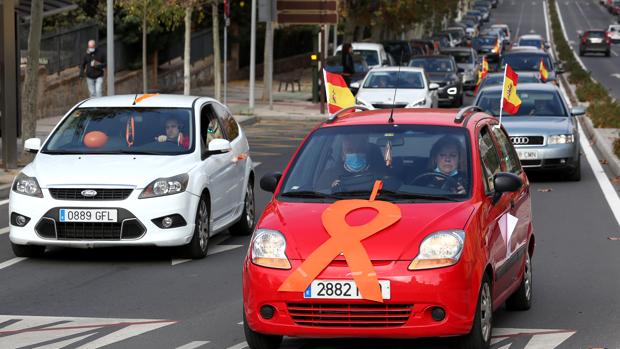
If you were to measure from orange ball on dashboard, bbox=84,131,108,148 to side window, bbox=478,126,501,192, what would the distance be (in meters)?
4.98

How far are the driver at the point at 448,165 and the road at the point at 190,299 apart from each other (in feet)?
3.18

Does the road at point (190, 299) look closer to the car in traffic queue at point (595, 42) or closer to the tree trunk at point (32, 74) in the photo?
the tree trunk at point (32, 74)

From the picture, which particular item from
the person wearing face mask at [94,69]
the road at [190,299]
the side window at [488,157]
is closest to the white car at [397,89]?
the person wearing face mask at [94,69]

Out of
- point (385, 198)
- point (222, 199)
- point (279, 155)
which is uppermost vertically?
point (385, 198)

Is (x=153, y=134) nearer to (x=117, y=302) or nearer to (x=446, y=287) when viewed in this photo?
(x=117, y=302)

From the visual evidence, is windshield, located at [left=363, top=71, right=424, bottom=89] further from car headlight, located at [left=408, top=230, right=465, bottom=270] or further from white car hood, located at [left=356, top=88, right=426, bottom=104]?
car headlight, located at [left=408, top=230, right=465, bottom=270]

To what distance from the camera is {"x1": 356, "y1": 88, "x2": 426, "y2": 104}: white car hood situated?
3212cm

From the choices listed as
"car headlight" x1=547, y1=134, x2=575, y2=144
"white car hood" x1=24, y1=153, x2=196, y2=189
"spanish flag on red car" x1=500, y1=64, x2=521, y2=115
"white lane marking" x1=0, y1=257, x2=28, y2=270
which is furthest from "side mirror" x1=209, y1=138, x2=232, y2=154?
"car headlight" x1=547, y1=134, x2=575, y2=144

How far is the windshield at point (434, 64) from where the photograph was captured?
4491 centimetres

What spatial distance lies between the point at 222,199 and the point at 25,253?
1.95m

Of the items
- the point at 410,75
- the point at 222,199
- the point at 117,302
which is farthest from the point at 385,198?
the point at 410,75

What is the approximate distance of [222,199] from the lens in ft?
47.2

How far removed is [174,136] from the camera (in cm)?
1426

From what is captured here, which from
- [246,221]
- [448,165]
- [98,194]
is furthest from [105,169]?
[448,165]
